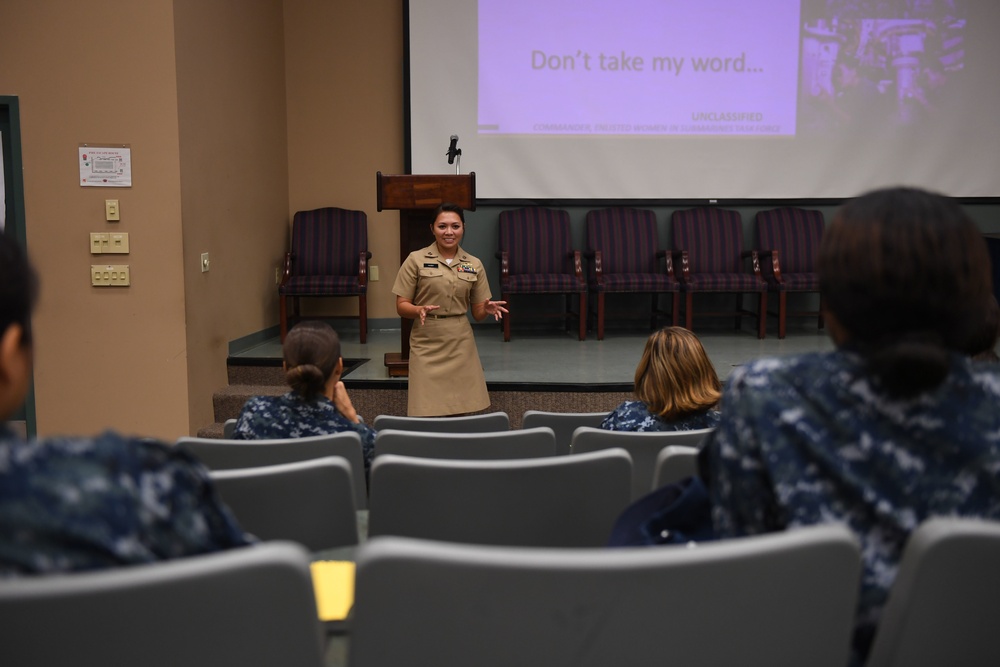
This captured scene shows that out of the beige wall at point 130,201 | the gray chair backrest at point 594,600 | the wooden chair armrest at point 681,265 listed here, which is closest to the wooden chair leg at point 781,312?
the wooden chair armrest at point 681,265

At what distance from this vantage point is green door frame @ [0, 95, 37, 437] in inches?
167

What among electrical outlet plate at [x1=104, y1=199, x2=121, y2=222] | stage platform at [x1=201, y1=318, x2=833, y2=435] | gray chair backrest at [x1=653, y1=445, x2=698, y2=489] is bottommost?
stage platform at [x1=201, y1=318, x2=833, y2=435]

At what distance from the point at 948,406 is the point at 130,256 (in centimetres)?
425

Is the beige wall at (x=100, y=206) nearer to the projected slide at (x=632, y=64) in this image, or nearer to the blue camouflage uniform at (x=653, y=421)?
the projected slide at (x=632, y=64)

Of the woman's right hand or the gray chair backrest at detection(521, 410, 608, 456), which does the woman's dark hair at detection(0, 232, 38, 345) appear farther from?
the woman's right hand

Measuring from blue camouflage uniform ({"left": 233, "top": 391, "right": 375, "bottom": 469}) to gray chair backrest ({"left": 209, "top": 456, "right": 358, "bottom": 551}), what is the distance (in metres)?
0.72

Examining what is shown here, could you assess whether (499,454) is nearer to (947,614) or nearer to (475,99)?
(947,614)

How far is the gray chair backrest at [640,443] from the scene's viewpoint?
193cm

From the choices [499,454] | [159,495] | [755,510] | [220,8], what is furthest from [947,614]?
[220,8]

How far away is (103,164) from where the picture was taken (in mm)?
4312

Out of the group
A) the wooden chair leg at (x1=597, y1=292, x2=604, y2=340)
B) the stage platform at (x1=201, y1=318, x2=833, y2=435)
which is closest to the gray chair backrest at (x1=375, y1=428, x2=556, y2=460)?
the stage platform at (x1=201, y1=318, x2=833, y2=435)

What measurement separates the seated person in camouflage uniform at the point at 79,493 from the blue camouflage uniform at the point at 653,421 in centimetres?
144

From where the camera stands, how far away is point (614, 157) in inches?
257

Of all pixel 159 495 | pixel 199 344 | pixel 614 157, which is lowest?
pixel 199 344
